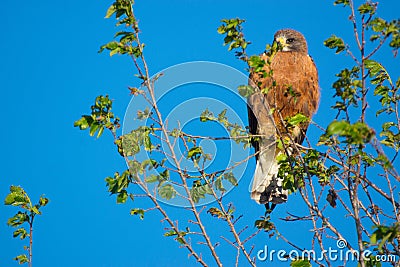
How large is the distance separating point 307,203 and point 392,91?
105cm

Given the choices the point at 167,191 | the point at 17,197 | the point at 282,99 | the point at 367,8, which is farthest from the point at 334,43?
the point at 282,99

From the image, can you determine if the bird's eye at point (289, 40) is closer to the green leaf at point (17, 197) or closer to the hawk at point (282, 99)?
the hawk at point (282, 99)

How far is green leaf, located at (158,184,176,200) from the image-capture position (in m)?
3.20

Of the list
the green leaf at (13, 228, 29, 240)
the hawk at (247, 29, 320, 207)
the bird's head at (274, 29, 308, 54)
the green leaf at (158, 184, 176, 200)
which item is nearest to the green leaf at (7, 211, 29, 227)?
the green leaf at (13, 228, 29, 240)

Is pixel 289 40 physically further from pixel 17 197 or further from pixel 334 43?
pixel 17 197

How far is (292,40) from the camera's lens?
5863 millimetres

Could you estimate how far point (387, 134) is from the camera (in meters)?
3.60

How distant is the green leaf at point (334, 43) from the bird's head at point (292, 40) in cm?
285

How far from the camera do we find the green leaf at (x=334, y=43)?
2.80m

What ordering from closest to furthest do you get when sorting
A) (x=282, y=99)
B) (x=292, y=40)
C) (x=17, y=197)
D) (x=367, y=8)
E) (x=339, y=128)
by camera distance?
(x=339, y=128) < (x=367, y=8) < (x=17, y=197) < (x=282, y=99) < (x=292, y=40)

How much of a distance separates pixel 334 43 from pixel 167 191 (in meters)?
1.23

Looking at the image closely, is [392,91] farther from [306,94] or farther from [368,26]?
[306,94]

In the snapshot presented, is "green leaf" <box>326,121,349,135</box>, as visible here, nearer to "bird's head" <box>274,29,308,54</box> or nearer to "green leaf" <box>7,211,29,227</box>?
"green leaf" <box>7,211,29,227</box>

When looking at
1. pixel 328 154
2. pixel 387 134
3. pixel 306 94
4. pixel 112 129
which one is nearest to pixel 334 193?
pixel 328 154
